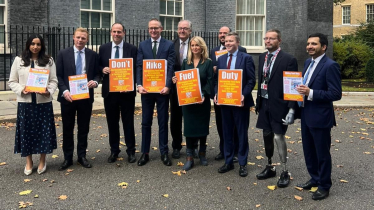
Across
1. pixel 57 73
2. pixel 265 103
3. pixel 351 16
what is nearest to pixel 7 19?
pixel 57 73

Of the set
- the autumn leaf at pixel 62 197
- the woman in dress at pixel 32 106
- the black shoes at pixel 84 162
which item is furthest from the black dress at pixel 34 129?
the autumn leaf at pixel 62 197

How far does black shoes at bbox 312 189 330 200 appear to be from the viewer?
5.16 metres

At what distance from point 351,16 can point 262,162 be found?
126 feet

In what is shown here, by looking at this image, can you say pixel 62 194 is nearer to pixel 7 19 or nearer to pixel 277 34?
pixel 277 34

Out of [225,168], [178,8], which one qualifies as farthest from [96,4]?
[225,168]

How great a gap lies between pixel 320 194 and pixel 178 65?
3137 mm

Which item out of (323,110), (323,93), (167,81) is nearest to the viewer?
(323,93)

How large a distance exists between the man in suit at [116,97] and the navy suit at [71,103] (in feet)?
0.57

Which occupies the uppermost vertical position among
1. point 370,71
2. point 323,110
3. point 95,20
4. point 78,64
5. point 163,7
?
point 163,7

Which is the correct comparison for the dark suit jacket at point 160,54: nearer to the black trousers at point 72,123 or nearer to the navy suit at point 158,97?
the navy suit at point 158,97

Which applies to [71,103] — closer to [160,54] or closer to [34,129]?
[34,129]

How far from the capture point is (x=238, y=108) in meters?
Result: 6.24

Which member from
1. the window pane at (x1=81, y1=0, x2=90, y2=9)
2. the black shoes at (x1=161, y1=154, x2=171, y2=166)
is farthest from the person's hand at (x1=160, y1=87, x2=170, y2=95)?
the window pane at (x1=81, y1=0, x2=90, y2=9)

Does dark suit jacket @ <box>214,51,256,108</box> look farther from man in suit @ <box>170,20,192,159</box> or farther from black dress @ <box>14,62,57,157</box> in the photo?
black dress @ <box>14,62,57,157</box>
